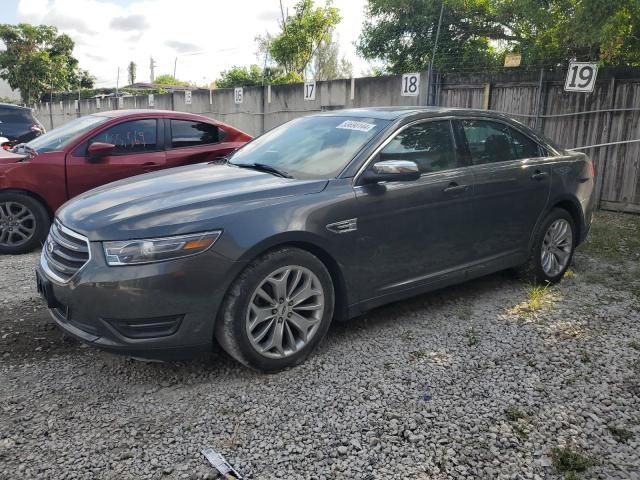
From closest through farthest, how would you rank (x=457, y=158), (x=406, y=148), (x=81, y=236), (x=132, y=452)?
(x=132, y=452) < (x=81, y=236) < (x=406, y=148) < (x=457, y=158)

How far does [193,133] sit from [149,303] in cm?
441

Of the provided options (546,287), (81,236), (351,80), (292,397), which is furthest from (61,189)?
(351,80)

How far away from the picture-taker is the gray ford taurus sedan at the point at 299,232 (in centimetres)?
300

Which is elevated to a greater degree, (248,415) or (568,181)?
(568,181)

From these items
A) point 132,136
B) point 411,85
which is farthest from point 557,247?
point 411,85

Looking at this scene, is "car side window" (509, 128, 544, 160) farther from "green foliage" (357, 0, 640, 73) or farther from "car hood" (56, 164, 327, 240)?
"green foliage" (357, 0, 640, 73)

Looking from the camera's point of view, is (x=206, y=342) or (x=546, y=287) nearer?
(x=206, y=342)

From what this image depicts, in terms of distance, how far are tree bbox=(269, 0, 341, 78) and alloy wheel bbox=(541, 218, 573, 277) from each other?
2257cm

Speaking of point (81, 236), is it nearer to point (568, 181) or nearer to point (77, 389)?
point (77, 389)

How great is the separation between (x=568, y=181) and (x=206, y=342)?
361 cm

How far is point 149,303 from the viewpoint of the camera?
294cm

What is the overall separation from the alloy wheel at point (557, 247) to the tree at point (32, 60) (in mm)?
43525

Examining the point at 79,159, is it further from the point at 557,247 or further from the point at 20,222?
the point at 557,247

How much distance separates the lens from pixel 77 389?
10.5ft
